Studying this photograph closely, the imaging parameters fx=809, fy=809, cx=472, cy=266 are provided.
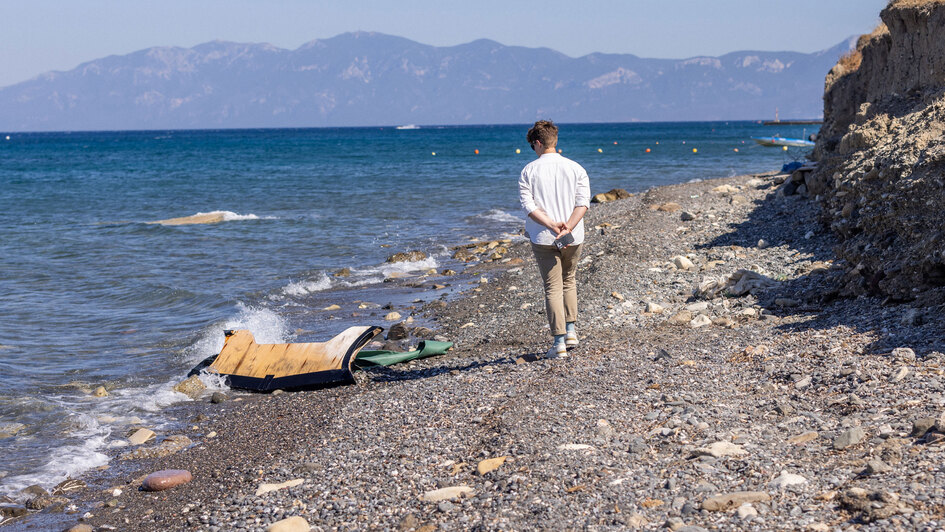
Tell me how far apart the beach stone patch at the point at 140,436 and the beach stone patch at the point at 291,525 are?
3037 mm

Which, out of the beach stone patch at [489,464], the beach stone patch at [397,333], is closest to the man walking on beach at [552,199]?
the beach stone patch at [489,464]

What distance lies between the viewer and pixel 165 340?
442 inches

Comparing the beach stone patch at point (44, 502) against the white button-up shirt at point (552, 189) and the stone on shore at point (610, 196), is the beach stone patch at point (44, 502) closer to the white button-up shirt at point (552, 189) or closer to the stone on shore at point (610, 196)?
the white button-up shirt at point (552, 189)

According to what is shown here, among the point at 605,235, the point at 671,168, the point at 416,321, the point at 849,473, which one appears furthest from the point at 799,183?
the point at 671,168

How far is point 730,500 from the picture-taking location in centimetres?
425

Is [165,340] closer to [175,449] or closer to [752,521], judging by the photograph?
[175,449]

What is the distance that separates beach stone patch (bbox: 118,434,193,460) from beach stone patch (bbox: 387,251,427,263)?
10.2 metres

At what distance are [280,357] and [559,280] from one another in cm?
342

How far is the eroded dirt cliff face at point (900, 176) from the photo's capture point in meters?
7.55

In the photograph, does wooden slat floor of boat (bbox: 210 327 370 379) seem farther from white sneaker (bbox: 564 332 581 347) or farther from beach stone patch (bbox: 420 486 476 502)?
beach stone patch (bbox: 420 486 476 502)

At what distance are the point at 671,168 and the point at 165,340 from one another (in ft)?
126

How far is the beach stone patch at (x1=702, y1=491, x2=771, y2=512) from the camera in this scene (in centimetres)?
422

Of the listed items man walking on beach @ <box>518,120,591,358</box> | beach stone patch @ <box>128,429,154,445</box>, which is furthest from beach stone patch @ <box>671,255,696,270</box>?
beach stone patch @ <box>128,429,154,445</box>

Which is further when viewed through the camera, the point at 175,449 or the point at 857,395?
the point at 175,449
